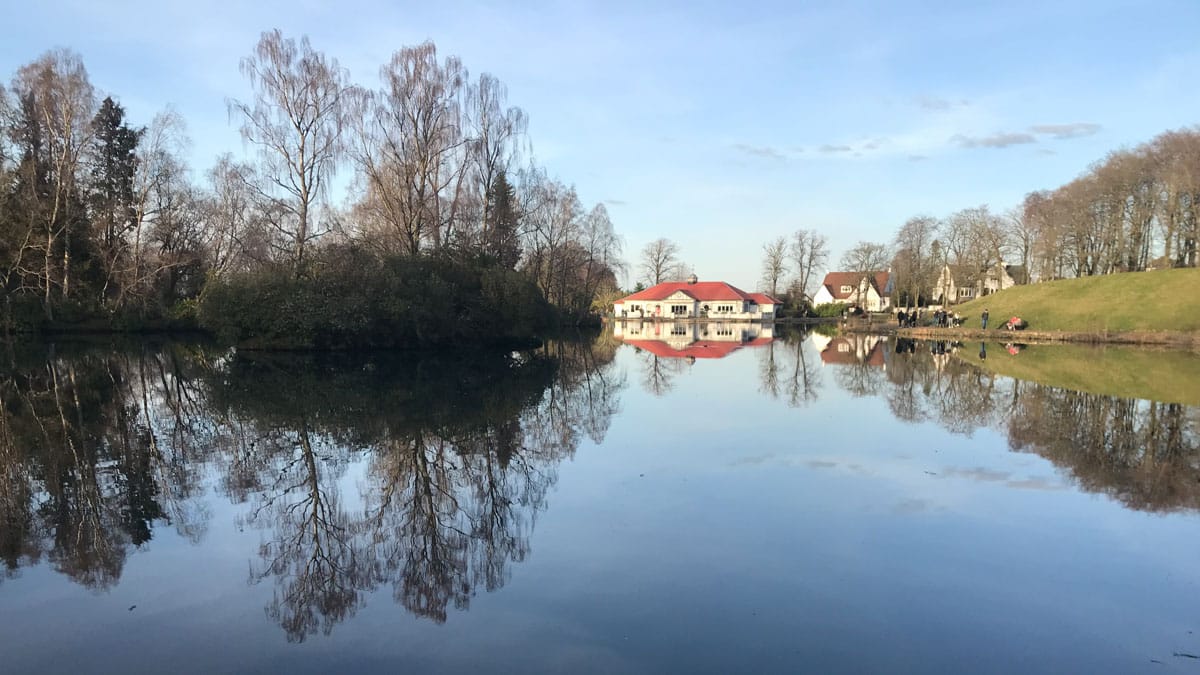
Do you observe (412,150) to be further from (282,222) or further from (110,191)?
(110,191)

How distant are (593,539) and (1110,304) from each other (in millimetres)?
37271

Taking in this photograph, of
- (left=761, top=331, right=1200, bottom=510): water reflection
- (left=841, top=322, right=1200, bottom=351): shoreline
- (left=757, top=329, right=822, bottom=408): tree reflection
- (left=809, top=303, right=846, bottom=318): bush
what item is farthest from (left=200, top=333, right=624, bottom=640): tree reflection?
(left=809, top=303, right=846, bottom=318): bush

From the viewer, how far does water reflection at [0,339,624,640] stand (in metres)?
4.90

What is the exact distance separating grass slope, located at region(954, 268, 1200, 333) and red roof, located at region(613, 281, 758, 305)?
3856 cm

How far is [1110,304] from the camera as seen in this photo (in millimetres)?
32531

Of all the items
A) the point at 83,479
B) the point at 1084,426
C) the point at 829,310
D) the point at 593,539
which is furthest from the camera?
the point at 829,310

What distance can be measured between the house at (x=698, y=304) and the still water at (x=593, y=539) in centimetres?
6531

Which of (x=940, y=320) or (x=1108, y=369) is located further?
(x=940, y=320)

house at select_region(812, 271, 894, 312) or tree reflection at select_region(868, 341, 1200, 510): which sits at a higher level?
house at select_region(812, 271, 894, 312)

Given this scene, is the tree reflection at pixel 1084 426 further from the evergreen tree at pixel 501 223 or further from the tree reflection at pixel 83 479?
the evergreen tree at pixel 501 223

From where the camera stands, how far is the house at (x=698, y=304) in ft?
252

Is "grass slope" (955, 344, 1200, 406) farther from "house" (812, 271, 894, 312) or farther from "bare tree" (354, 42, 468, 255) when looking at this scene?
"house" (812, 271, 894, 312)

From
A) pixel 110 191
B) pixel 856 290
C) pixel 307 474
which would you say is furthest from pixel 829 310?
pixel 307 474

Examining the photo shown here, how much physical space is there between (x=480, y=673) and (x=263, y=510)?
380 centimetres
